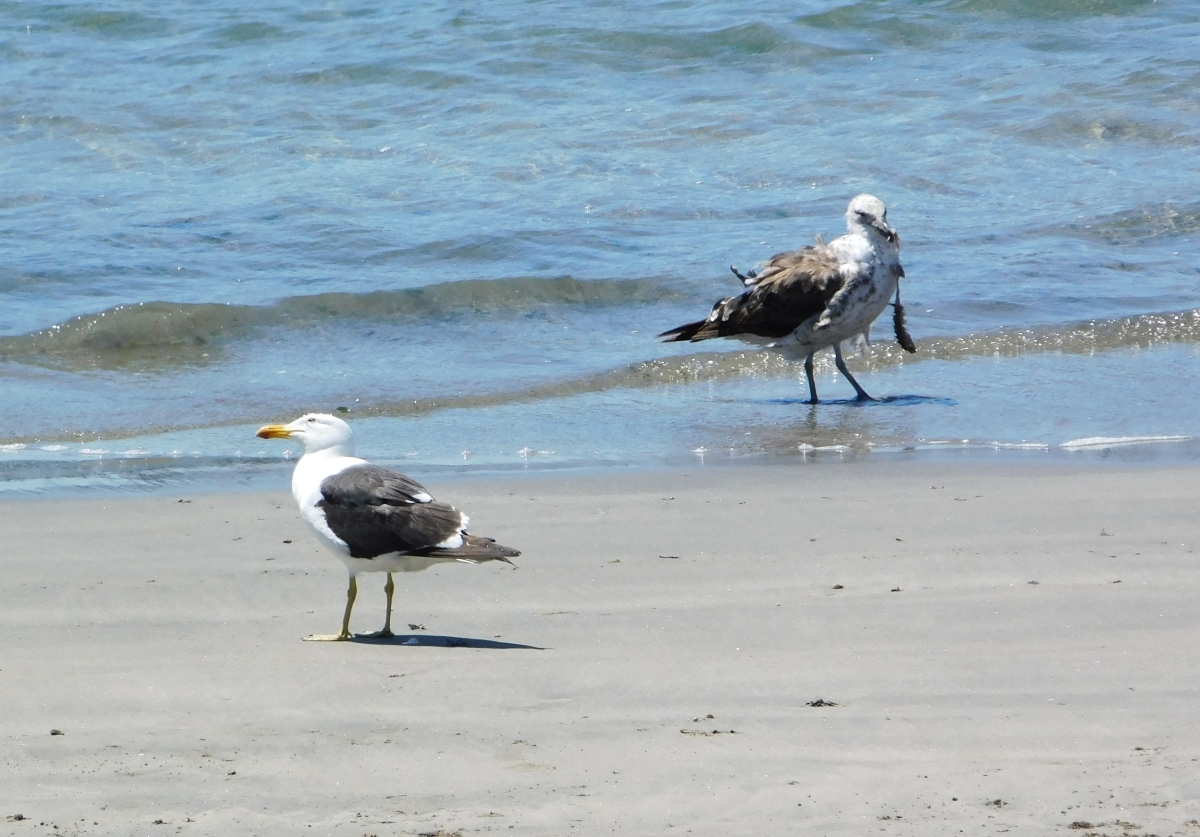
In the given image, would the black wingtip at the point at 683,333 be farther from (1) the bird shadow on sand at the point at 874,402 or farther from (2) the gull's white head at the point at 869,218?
(2) the gull's white head at the point at 869,218

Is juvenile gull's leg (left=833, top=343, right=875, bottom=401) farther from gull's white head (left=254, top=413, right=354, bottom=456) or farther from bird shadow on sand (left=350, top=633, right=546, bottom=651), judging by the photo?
bird shadow on sand (left=350, top=633, right=546, bottom=651)

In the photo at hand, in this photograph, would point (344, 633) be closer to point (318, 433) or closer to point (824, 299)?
point (318, 433)

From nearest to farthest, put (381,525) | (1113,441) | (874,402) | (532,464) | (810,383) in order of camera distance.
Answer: (381,525) < (532,464) < (1113,441) < (874,402) < (810,383)

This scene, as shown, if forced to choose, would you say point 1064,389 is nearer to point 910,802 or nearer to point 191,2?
point 910,802

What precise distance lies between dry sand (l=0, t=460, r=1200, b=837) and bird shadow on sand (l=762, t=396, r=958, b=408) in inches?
94.0

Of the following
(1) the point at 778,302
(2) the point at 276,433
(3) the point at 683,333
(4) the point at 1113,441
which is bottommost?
(4) the point at 1113,441

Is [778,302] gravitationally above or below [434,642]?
above

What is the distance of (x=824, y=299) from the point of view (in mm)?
9805

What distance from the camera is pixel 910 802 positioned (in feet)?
11.6

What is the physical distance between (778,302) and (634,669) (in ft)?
18.5

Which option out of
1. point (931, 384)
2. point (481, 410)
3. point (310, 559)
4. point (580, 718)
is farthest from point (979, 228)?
point (580, 718)

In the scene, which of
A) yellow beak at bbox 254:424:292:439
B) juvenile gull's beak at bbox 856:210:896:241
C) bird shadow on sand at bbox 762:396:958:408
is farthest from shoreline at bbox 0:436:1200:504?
juvenile gull's beak at bbox 856:210:896:241

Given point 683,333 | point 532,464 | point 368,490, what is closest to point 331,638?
point 368,490

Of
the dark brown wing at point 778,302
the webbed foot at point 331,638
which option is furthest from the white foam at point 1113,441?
the webbed foot at point 331,638
